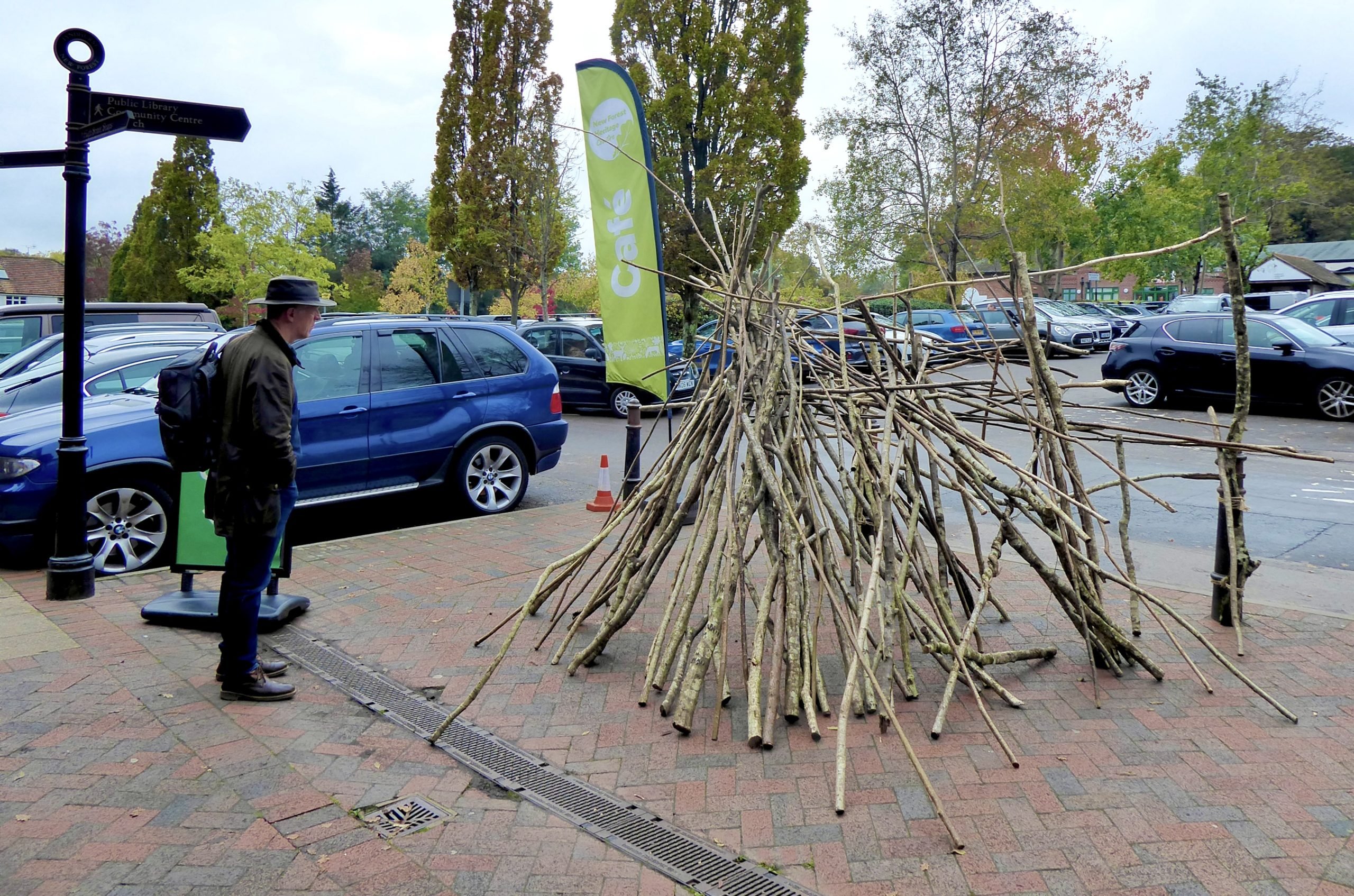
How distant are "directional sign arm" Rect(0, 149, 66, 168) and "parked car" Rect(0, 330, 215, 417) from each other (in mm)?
2223

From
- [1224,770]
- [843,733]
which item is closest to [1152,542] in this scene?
[1224,770]

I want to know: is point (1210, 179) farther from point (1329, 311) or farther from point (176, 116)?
point (176, 116)

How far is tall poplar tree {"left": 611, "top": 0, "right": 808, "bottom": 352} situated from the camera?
64.8ft

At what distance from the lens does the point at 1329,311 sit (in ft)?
60.0

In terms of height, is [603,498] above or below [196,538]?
below

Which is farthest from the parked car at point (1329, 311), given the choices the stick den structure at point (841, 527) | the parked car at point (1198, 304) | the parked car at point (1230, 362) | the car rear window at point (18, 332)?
the car rear window at point (18, 332)

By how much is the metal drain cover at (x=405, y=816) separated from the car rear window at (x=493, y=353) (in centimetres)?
553

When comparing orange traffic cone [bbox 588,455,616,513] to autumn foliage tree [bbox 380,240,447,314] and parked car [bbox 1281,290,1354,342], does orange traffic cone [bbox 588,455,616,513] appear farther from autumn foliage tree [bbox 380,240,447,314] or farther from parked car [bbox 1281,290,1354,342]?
autumn foliage tree [bbox 380,240,447,314]

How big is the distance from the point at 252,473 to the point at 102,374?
5122 millimetres

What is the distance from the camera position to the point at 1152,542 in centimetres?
745

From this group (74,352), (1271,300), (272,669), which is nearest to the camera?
(272,669)

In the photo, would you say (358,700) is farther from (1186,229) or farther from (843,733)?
(1186,229)

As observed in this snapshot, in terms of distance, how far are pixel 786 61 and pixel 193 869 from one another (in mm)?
20228

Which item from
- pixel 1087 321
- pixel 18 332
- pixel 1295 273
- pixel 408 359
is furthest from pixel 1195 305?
pixel 1295 273
